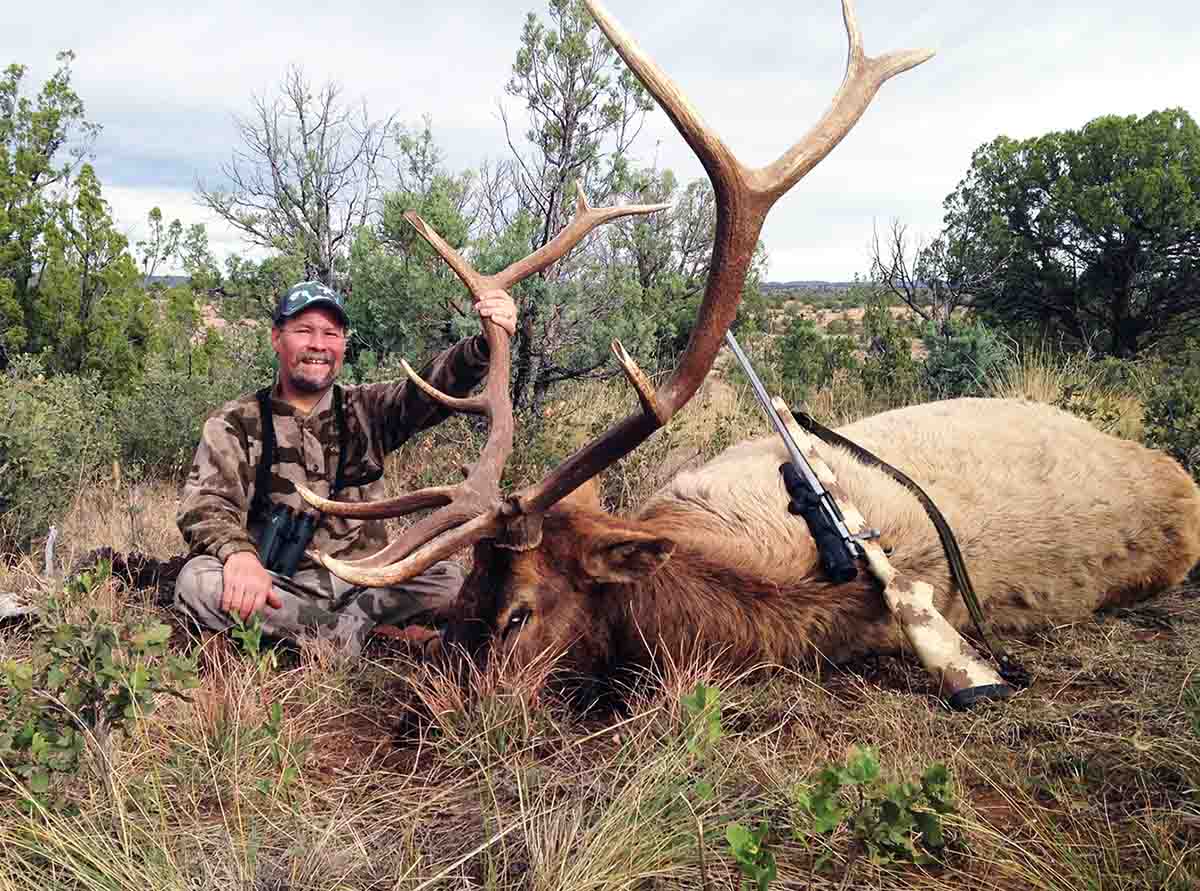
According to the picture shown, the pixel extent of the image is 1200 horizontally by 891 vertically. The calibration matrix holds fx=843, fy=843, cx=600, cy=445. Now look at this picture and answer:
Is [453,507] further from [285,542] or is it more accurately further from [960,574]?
[960,574]

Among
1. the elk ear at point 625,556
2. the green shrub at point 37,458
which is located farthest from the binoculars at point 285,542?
the green shrub at point 37,458

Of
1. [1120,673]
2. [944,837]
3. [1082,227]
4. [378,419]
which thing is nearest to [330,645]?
[378,419]

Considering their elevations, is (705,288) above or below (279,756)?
above

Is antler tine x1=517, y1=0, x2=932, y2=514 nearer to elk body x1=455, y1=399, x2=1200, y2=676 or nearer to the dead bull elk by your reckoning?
the dead bull elk

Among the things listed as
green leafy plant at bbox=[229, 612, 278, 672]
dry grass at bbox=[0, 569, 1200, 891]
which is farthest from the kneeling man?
dry grass at bbox=[0, 569, 1200, 891]

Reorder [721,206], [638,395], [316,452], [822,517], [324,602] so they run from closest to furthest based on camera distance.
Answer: [721,206] → [638,395] → [822,517] → [324,602] → [316,452]

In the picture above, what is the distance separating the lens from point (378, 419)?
414 cm

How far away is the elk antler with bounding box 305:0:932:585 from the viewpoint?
2.53 m

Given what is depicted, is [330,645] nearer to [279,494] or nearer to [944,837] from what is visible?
[279,494]

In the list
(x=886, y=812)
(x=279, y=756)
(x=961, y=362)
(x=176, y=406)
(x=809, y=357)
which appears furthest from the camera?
(x=809, y=357)

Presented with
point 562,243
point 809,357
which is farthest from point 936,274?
point 562,243

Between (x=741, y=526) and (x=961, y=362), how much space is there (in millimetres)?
6419

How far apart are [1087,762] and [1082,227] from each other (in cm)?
1447

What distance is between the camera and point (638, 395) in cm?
Result: 274
